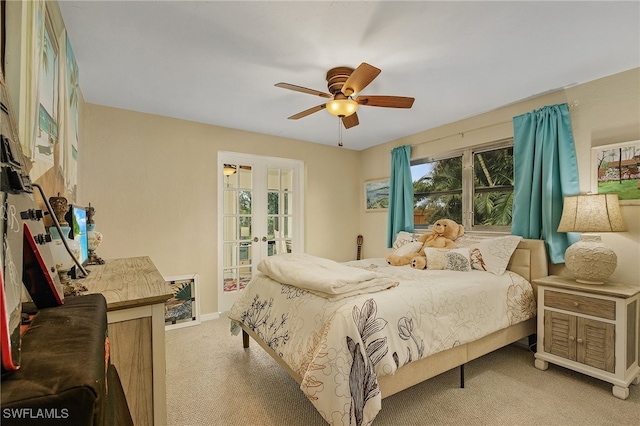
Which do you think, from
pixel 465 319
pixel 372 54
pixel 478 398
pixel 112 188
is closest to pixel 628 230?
pixel 465 319

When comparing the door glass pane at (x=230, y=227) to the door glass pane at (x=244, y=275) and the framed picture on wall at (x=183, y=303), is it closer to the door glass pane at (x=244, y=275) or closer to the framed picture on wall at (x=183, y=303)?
the door glass pane at (x=244, y=275)

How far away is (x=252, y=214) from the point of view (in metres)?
3.96

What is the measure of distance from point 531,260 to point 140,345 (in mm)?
2955

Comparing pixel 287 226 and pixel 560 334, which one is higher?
pixel 287 226

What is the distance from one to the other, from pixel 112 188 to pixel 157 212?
1.56 feet

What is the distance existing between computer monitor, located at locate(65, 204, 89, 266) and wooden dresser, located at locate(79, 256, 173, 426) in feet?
1.54

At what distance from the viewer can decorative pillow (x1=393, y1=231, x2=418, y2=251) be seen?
3.53 meters

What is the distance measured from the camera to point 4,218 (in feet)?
1.82

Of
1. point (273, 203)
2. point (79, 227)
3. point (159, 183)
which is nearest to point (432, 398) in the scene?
point (79, 227)

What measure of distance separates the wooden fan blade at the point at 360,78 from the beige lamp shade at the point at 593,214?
1888 mm

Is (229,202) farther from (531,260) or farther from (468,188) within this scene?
(531,260)

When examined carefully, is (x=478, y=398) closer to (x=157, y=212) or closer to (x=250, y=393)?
(x=250, y=393)

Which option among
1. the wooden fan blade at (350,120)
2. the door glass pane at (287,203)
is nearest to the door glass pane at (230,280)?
the door glass pane at (287,203)

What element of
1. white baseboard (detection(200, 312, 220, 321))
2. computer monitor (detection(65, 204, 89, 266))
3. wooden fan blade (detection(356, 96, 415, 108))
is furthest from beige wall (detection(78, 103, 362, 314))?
wooden fan blade (detection(356, 96, 415, 108))
